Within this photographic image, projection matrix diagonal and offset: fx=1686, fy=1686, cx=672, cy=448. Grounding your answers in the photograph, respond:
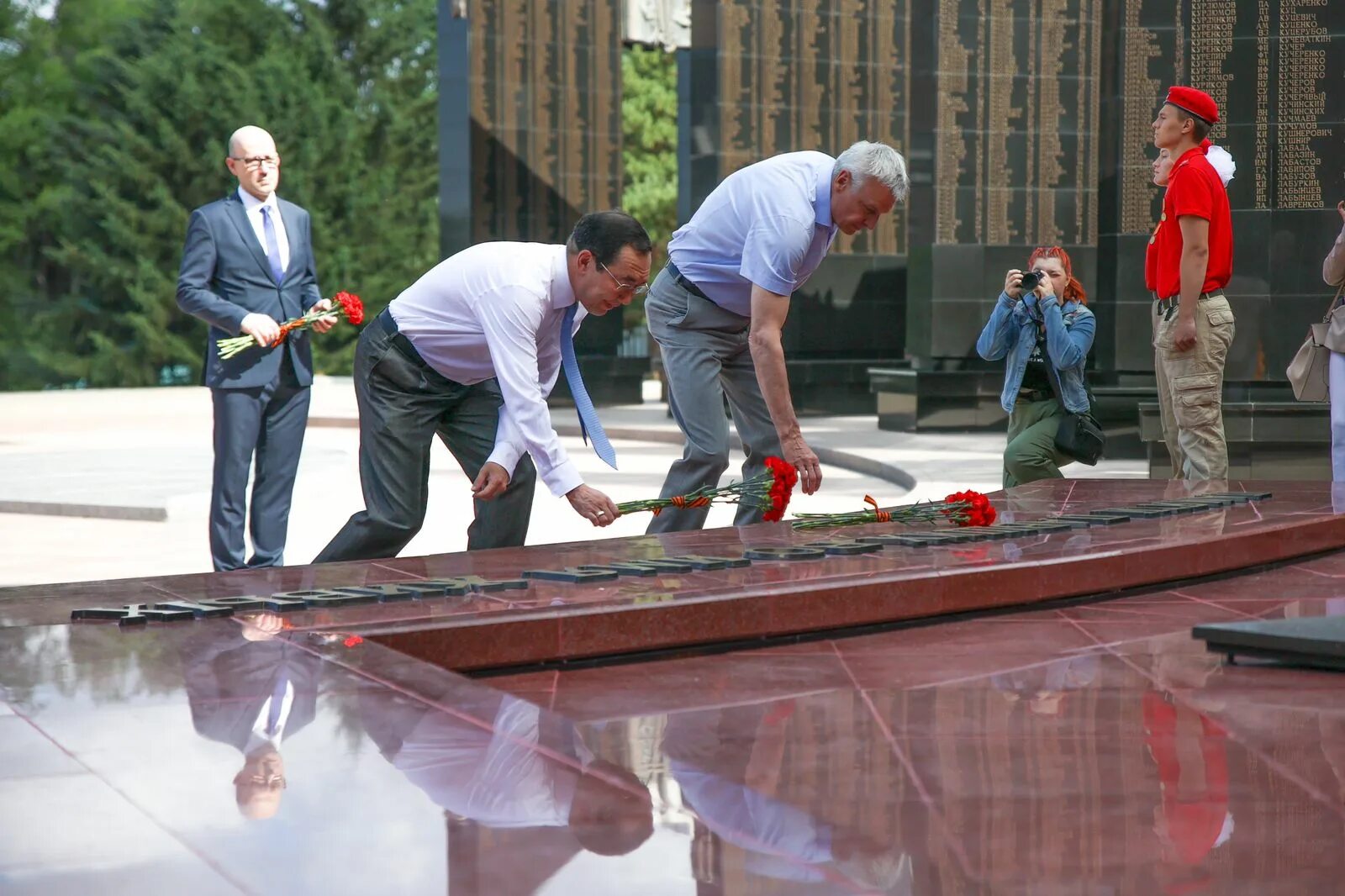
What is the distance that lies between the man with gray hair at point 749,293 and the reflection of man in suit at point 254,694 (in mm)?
2160

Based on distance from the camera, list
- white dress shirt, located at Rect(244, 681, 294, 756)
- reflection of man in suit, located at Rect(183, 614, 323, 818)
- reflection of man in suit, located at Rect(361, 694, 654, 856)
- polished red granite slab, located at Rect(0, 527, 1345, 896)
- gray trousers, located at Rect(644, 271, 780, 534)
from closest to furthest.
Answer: polished red granite slab, located at Rect(0, 527, 1345, 896)
reflection of man in suit, located at Rect(361, 694, 654, 856)
reflection of man in suit, located at Rect(183, 614, 323, 818)
white dress shirt, located at Rect(244, 681, 294, 756)
gray trousers, located at Rect(644, 271, 780, 534)

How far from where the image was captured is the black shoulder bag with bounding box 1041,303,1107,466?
6.84 m

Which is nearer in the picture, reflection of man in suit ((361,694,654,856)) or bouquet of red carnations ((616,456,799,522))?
reflection of man in suit ((361,694,654,856))

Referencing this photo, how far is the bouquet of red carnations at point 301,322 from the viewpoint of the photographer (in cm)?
614

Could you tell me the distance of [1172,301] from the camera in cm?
691

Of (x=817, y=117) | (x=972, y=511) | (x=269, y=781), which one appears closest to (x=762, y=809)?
(x=269, y=781)

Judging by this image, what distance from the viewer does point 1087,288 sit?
14391 millimetres

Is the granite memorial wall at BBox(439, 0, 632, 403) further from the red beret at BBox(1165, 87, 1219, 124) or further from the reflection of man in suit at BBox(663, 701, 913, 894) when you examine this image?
the reflection of man in suit at BBox(663, 701, 913, 894)

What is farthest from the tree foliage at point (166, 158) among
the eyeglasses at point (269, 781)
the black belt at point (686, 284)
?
the eyeglasses at point (269, 781)

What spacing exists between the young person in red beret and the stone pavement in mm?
2454

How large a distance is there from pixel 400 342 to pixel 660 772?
2.46 metres

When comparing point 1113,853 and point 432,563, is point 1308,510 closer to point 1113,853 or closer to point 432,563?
point 432,563

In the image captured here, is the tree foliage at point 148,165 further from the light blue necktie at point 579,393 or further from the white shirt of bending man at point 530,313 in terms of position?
the white shirt of bending man at point 530,313

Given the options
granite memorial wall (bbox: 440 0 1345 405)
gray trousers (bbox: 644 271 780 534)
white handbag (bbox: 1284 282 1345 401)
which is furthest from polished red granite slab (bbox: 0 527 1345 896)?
granite memorial wall (bbox: 440 0 1345 405)
